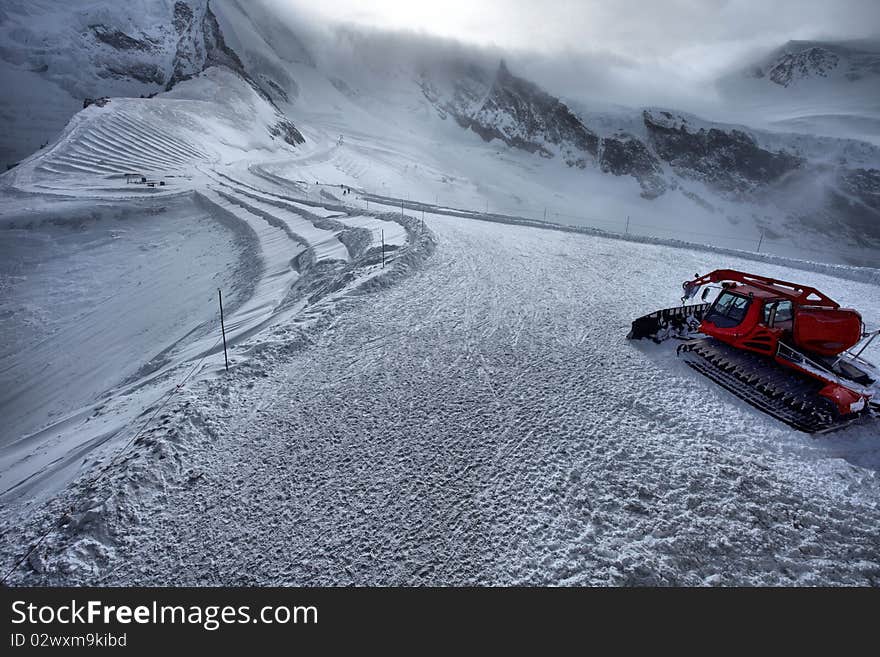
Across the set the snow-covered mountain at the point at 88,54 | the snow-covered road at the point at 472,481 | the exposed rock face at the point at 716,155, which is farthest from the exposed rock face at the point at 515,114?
the snow-covered road at the point at 472,481

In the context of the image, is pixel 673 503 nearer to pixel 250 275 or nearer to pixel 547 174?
pixel 250 275

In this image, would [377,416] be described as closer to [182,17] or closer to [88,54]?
[88,54]

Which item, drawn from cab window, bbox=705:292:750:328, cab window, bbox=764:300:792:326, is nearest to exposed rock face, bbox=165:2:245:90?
cab window, bbox=705:292:750:328

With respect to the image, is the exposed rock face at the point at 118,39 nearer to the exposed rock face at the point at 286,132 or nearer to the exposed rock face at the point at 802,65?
the exposed rock face at the point at 286,132

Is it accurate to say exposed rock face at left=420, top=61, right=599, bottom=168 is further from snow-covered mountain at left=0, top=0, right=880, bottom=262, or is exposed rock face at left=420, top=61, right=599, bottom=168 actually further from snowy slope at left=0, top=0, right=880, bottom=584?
snowy slope at left=0, top=0, right=880, bottom=584

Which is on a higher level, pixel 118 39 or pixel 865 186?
pixel 118 39

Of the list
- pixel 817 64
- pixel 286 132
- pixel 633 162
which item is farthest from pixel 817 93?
pixel 286 132
